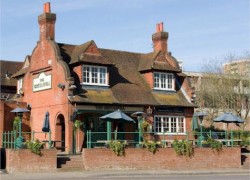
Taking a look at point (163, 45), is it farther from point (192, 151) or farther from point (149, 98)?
point (192, 151)

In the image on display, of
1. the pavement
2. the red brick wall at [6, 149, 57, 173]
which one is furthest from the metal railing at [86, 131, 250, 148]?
the red brick wall at [6, 149, 57, 173]

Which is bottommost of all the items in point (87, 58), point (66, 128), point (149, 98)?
point (66, 128)

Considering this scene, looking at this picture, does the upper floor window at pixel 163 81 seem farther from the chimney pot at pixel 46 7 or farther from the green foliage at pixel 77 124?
the chimney pot at pixel 46 7

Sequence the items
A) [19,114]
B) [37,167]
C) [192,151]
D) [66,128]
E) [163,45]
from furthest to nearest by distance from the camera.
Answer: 1. [163,45]
2. [19,114]
3. [66,128]
4. [192,151]
5. [37,167]

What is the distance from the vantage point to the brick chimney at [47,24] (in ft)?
114

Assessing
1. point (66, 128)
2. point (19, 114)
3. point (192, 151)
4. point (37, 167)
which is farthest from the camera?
Answer: point (19, 114)

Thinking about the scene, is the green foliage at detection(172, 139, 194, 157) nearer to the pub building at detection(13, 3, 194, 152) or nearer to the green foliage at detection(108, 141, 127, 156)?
the green foliage at detection(108, 141, 127, 156)

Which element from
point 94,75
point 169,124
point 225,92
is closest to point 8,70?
point 94,75

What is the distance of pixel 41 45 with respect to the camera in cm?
3516

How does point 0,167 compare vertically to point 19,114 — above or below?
below

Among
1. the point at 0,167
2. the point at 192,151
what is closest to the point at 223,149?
the point at 192,151

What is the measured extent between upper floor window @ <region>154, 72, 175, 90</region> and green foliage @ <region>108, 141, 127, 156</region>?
10.8 m

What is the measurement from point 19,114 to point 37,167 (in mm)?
9300

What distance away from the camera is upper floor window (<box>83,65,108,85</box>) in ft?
109
